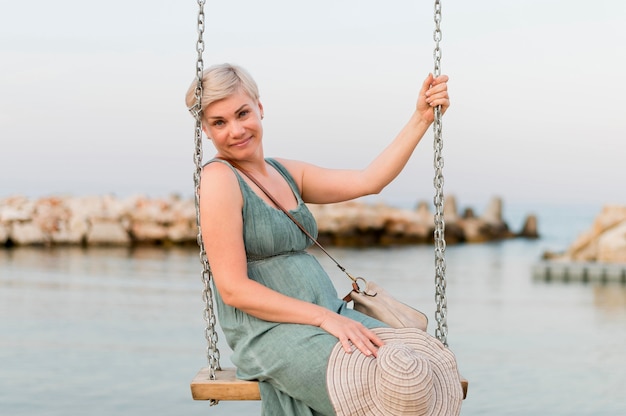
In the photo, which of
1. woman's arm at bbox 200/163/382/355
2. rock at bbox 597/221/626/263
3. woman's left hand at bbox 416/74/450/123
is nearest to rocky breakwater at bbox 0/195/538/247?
rock at bbox 597/221/626/263

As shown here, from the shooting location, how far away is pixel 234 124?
2.62 meters

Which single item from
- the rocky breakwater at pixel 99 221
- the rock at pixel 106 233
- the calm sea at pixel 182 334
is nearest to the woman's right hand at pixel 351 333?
the calm sea at pixel 182 334

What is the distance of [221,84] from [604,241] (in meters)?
16.1

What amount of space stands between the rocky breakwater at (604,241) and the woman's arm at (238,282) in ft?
51.8

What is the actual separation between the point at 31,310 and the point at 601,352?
773 cm

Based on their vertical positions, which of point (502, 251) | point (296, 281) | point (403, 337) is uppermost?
point (296, 281)

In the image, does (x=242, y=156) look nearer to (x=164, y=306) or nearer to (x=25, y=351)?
(x=25, y=351)

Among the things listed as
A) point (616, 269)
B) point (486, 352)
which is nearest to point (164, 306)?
point (486, 352)

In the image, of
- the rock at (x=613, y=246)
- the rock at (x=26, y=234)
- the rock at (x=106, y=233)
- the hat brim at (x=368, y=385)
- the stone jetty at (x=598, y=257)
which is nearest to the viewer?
the hat brim at (x=368, y=385)

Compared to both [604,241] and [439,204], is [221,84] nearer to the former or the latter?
[439,204]

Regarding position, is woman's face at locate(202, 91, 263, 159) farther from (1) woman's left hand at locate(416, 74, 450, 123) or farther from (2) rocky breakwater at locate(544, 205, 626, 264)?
(2) rocky breakwater at locate(544, 205, 626, 264)

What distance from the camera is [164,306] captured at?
12062 millimetres

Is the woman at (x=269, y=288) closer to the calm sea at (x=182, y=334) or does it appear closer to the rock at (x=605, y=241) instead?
the calm sea at (x=182, y=334)

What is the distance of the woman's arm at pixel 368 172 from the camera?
299cm
